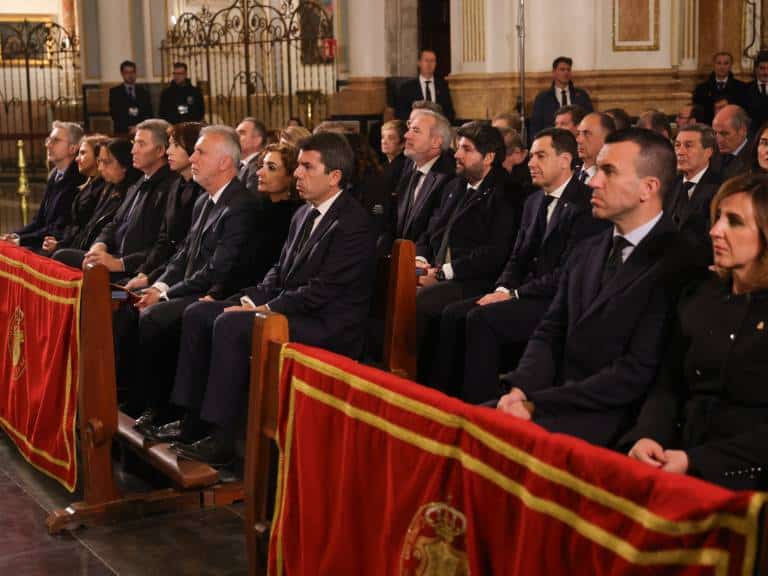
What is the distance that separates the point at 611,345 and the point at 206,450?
6.66ft

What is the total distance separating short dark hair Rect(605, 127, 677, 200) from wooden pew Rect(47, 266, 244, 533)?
2.08m

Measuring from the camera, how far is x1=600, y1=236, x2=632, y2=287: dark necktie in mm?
3803

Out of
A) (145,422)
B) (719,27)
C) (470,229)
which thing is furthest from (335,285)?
(719,27)

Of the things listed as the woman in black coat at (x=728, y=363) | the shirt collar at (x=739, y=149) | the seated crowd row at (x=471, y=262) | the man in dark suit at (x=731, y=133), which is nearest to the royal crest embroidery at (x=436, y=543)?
the seated crowd row at (x=471, y=262)

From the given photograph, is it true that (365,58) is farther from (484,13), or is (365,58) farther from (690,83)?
(690,83)

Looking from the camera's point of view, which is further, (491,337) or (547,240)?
(547,240)

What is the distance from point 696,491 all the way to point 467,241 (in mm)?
4037

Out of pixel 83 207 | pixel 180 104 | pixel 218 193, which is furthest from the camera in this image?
pixel 180 104

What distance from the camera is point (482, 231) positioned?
6.15 m

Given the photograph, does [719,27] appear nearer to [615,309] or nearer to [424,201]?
[424,201]

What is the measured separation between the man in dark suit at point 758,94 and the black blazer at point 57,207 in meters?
5.46

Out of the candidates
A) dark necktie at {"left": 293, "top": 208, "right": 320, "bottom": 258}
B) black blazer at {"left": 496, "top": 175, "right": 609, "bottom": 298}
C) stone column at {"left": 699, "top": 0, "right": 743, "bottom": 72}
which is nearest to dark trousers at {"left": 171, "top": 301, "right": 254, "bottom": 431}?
dark necktie at {"left": 293, "top": 208, "right": 320, "bottom": 258}

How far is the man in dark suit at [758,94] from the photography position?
33.4 ft

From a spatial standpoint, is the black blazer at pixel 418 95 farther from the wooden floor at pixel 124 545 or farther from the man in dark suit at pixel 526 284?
the wooden floor at pixel 124 545
